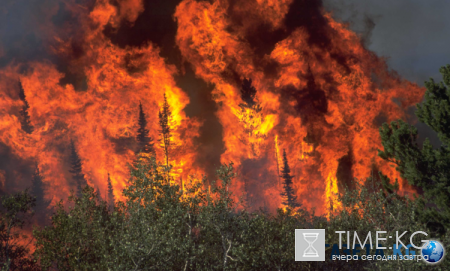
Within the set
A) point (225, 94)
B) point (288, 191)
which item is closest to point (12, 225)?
point (288, 191)

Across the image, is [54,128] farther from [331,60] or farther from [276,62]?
[331,60]

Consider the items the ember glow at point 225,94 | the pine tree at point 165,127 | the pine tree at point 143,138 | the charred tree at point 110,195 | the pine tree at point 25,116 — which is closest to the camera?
the charred tree at point 110,195

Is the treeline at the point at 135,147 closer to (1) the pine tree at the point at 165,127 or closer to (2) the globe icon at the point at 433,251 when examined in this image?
(1) the pine tree at the point at 165,127

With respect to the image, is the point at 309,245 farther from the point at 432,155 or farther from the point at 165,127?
the point at 165,127

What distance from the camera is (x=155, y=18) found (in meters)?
95.2

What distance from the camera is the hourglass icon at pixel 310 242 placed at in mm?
28719

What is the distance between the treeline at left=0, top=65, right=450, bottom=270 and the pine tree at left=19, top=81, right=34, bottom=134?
62646mm

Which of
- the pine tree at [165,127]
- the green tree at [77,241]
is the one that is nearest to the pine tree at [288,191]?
the pine tree at [165,127]

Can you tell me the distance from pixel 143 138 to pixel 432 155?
6700cm

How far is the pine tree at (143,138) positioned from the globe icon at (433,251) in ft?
219

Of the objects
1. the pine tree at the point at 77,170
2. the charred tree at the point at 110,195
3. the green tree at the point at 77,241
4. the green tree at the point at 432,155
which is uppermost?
the pine tree at the point at 77,170

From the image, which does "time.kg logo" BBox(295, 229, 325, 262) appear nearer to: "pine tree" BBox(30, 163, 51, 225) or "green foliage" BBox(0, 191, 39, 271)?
"green foliage" BBox(0, 191, 39, 271)

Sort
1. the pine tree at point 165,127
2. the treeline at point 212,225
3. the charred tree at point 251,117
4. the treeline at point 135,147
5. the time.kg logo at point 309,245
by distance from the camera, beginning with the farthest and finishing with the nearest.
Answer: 1. the charred tree at point 251,117
2. the pine tree at point 165,127
3. the treeline at point 135,147
4. the time.kg logo at point 309,245
5. the treeline at point 212,225

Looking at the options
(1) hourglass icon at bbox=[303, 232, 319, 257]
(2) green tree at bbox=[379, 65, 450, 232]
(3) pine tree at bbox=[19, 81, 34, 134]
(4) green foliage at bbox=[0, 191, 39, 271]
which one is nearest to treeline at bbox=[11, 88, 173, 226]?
(3) pine tree at bbox=[19, 81, 34, 134]
